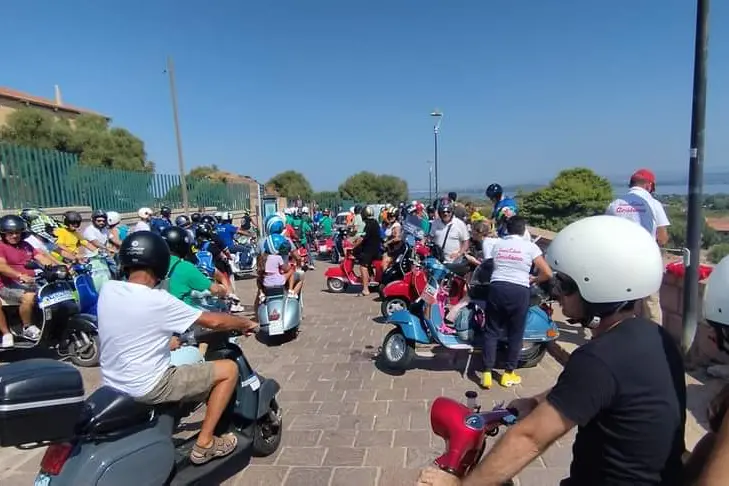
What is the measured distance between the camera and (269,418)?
362 centimetres

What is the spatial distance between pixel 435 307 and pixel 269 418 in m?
2.50

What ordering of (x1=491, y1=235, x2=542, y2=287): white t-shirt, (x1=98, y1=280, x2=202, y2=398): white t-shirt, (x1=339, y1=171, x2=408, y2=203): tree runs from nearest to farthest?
(x1=98, y1=280, x2=202, y2=398): white t-shirt < (x1=491, y1=235, x2=542, y2=287): white t-shirt < (x1=339, y1=171, x2=408, y2=203): tree

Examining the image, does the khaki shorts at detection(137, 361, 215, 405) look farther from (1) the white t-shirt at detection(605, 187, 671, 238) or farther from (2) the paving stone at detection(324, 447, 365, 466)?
(1) the white t-shirt at detection(605, 187, 671, 238)

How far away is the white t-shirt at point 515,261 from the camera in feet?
15.4

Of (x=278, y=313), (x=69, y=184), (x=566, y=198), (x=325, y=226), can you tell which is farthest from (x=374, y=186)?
(x=278, y=313)

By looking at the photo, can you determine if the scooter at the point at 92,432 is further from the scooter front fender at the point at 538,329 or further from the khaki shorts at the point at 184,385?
the scooter front fender at the point at 538,329

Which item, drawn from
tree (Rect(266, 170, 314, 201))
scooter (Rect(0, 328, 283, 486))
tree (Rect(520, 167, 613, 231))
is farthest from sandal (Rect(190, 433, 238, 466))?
tree (Rect(266, 170, 314, 201))

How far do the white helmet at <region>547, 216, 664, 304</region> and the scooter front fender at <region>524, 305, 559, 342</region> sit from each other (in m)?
3.65

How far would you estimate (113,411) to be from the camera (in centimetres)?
248

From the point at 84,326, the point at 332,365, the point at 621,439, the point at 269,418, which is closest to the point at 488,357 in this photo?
the point at 332,365

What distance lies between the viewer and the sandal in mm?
2988

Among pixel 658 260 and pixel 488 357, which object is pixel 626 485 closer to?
pixel 658 260

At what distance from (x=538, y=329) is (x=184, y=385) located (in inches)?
153

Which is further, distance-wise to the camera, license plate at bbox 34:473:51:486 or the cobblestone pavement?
the cobblestone pavement
